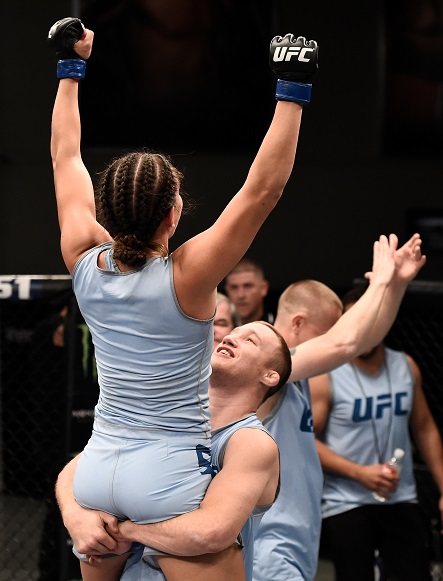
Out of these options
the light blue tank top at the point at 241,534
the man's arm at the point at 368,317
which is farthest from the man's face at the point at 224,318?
the light blue tank top at the point at 241,534

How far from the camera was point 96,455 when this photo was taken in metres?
1.97

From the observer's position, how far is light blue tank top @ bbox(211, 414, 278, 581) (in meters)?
2.10

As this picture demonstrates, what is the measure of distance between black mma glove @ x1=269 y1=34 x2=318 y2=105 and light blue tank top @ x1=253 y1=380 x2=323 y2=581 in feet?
4.17

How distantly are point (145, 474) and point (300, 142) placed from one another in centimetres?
585

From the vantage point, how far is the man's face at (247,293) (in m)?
4.91

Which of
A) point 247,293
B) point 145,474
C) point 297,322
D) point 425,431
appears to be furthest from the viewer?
point 247,293

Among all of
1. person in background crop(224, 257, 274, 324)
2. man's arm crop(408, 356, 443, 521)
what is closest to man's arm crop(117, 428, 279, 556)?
man's arm crop(408, 356, 443, 521)

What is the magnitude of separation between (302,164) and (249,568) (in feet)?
18.3

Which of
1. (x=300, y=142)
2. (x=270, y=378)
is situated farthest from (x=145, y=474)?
(x=300, y=142)

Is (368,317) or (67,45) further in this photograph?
(368,317)

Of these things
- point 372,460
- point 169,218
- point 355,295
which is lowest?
point 372,460

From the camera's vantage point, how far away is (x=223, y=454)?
2.09m

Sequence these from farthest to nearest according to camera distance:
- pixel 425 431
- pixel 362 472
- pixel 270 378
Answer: pixel 425 431, pixel 362 472, pixel 270 378

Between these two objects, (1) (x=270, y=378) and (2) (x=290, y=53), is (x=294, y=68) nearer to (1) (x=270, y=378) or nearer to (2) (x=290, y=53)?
(2) (x=290, y=53)
